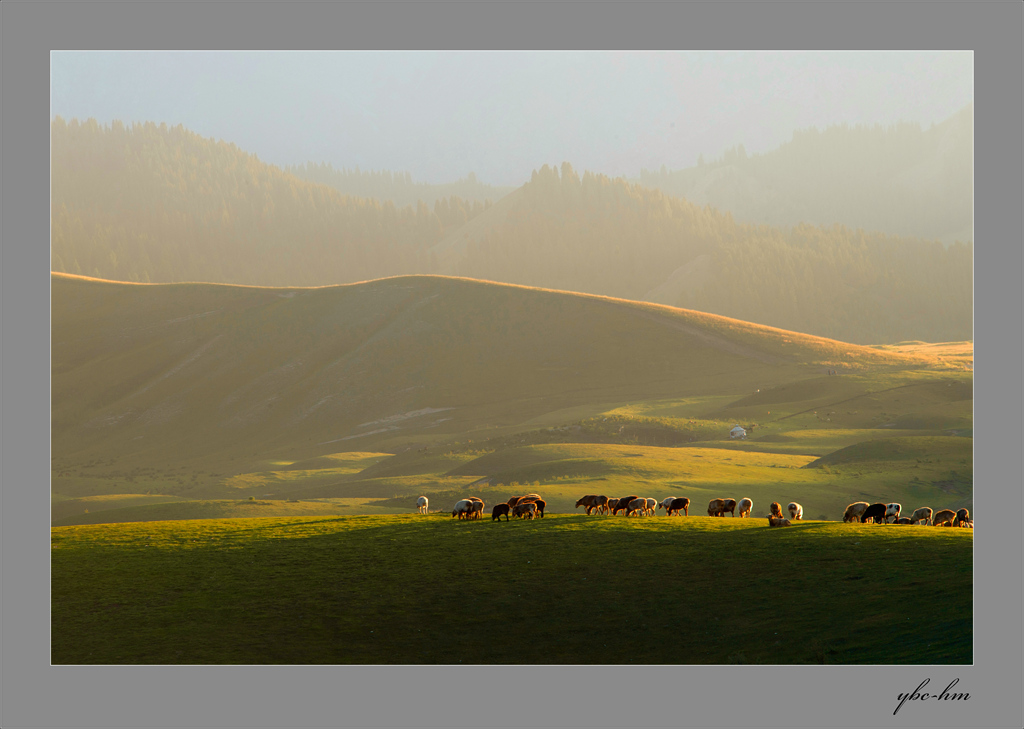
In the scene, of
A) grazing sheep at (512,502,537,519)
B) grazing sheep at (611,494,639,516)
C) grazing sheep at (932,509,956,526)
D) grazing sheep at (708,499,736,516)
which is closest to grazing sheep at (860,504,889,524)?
grazing sheep at (932,509,956,526)

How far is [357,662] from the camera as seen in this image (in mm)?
20328

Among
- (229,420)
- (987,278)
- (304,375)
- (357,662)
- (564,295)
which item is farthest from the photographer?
(564,295)

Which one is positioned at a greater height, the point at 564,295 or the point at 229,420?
the point at 564,295

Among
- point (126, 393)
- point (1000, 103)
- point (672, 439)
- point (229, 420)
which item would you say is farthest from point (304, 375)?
point (1000, 103)

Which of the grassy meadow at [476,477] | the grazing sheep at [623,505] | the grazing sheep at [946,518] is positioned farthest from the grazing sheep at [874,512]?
the grazing sheep at [623,505]

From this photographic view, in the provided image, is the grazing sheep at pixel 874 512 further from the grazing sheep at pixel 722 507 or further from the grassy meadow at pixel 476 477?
the grazing sheep at pixel 722 507

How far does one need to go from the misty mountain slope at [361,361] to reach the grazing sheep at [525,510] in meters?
65.2

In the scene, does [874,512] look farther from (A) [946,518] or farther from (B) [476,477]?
(B) [476,477]

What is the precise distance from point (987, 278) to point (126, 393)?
119753 millimetres

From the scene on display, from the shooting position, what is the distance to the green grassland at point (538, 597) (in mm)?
19500

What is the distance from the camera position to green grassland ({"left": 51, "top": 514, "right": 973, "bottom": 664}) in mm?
19500

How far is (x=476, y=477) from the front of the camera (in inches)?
2403

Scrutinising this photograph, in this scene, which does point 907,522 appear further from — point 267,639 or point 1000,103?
point 267,639

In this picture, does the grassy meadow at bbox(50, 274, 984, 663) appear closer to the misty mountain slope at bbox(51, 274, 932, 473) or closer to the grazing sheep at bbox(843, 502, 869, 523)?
the misty mountain slope at bbox(51, 274, 932, 473)
